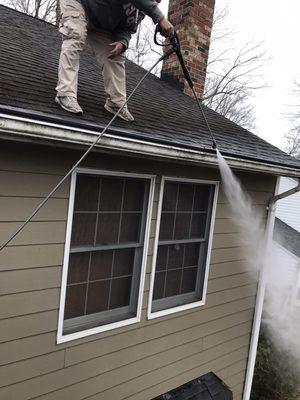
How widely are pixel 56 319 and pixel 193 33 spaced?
5715mm

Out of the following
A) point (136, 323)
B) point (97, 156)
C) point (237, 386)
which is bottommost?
point (237, 386)

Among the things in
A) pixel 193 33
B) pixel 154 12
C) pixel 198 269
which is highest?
pixel 193 33

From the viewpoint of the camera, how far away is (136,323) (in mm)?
4457

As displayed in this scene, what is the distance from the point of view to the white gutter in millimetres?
2730

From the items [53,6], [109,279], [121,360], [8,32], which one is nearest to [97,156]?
[109,279]

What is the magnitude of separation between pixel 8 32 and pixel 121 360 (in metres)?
4.57

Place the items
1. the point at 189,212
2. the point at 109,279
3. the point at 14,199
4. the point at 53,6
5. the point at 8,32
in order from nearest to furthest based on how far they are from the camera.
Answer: the point at 14,199 → the point at 109,279 → the point at 189,212 → the point at 8,32 → the point at 53,6

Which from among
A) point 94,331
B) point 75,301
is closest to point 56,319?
point 75,301

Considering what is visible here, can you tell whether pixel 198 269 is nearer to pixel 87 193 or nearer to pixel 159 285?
pixel 159 285

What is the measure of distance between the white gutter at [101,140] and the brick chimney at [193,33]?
11.0 ft

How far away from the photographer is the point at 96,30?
391cm

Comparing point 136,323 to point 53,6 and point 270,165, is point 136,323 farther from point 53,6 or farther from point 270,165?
point 53,6

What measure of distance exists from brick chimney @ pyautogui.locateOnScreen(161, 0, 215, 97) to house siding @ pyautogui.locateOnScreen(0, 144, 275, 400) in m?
2.77

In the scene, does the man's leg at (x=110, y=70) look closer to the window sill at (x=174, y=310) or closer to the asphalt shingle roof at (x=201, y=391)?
the window sill at (x=174, y=310)
